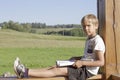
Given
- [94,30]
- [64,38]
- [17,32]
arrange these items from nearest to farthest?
[94,30] → [64,38] → [17,32]

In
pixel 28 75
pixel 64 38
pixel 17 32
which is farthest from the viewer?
pixel 17 32

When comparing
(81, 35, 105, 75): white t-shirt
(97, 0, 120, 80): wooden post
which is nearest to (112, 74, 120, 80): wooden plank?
(97, 0, 120, 80): wooden post

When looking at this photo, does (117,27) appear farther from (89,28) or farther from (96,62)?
(96,62)

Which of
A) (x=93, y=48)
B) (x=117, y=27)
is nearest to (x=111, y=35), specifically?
(x=117, y=27)

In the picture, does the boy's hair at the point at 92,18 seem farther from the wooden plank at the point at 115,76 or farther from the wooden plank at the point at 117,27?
the wooden plank at the point at 115,76

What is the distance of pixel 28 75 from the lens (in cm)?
345

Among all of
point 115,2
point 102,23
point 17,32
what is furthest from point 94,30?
point 17,32

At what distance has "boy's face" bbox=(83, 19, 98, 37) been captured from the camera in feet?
12.0

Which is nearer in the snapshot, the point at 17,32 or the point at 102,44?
the point at 102,44

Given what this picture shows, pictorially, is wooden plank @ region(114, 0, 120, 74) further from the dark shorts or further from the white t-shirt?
the dark shorts

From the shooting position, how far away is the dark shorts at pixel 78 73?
3.52m

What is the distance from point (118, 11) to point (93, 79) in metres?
0.67

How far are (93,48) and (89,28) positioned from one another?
8.0 inches

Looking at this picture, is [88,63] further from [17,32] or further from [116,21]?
[17,32]
